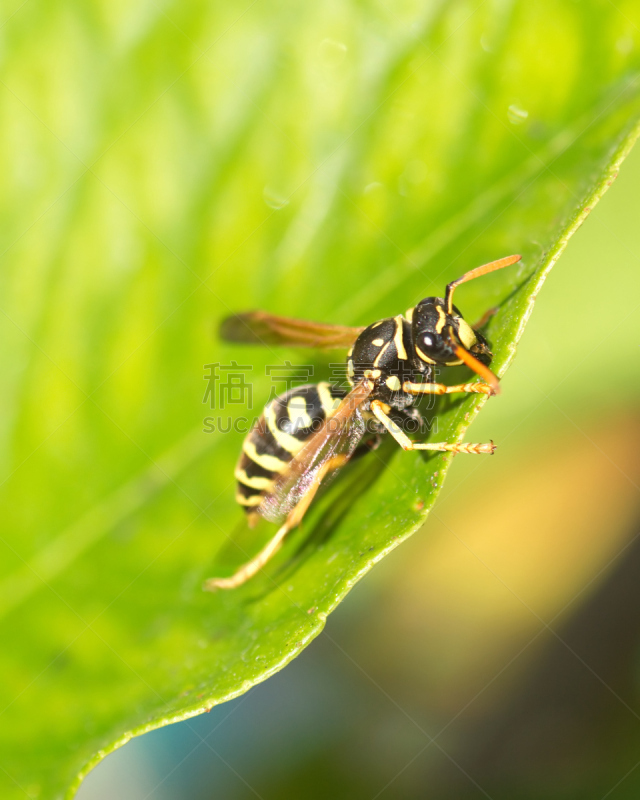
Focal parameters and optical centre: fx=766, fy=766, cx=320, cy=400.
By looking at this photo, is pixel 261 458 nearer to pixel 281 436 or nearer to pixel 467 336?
pixel 281 436

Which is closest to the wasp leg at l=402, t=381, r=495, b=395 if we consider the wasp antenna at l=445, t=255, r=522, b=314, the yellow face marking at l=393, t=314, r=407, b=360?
the yellow face marking at l=393, t=314, r=407, b=360

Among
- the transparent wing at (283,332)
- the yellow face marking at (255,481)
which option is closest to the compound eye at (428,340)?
the transparent wing at (283,332)

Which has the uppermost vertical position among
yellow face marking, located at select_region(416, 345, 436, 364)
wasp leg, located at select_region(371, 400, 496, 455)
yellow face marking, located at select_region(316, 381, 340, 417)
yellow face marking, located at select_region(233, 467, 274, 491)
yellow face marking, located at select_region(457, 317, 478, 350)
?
yellow face marking, located at select_region(457, 317, 478, 350)

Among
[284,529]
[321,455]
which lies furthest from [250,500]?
[321,455]

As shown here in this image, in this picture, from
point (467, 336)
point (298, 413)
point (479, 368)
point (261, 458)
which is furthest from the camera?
point (298, 413)

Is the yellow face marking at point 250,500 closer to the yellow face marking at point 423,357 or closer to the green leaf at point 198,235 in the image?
the green leaf at point 198,235

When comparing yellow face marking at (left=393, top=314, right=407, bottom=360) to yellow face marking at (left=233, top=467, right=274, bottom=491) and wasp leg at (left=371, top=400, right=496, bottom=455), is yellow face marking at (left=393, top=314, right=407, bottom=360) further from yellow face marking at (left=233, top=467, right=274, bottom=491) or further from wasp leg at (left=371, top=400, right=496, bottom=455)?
yellow face marking at (left=233, top=467, right=274, bottom=491)

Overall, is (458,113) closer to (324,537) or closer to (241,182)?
(241,182)
